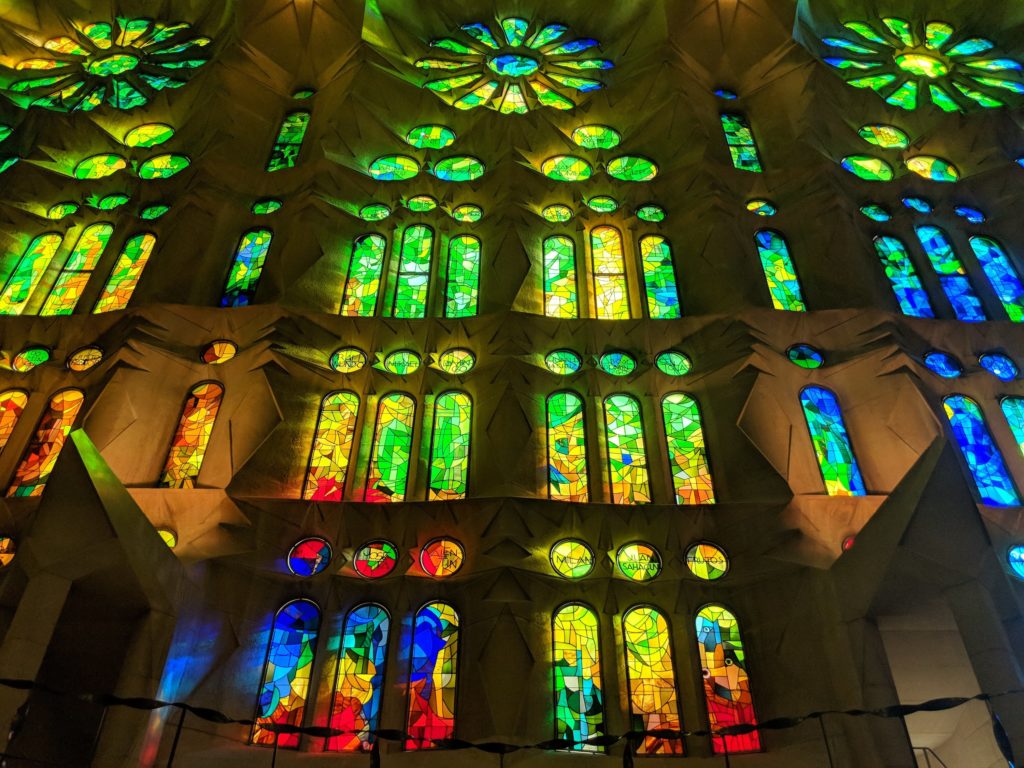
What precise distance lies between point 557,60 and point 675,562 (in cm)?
1409

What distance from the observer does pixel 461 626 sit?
11922 mm

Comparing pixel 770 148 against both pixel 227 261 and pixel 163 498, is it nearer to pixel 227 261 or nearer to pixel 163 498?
pixel 227 261

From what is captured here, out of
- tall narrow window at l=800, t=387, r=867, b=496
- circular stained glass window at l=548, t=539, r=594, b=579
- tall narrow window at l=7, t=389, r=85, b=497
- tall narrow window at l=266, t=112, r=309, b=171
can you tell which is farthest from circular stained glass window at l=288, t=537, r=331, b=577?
tall narrow window at l=266, t=112, r=309, b=171

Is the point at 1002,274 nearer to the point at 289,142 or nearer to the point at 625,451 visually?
the point at 625,451

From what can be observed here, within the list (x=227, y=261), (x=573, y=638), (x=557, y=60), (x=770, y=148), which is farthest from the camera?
(x=557, y=60)

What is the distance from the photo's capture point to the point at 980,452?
541 inches

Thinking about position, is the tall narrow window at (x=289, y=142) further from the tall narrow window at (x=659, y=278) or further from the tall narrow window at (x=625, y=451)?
the tall narrow window at (x=625, y=451)

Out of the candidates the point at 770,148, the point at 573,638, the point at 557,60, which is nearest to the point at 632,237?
the point at 770,148

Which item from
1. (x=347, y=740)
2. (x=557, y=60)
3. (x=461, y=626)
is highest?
(x=557, y=60)

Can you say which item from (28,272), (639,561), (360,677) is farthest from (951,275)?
(28,272)

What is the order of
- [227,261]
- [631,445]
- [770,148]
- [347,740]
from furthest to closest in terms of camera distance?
1. [770,148]
2. [227,261]
3. [631,445]
4. [347,740]

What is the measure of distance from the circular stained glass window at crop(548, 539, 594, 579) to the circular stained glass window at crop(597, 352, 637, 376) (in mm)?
3392

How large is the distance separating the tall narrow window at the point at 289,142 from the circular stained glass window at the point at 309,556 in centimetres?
875

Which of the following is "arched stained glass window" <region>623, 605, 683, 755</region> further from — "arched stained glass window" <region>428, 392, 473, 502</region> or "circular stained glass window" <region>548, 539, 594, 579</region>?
"arched stained glass window" <region>428, 392, 473, 502</region>
